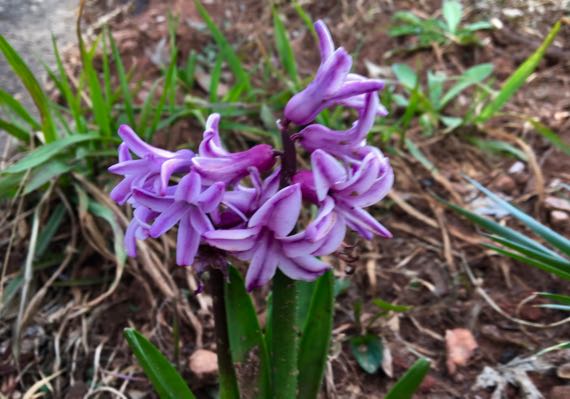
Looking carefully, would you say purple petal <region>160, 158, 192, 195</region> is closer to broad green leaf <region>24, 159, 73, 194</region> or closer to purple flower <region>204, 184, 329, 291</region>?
purple flower <region>204, 184, 329, 291</region>

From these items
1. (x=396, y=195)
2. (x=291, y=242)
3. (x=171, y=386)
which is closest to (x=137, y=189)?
(x=291, y=242)

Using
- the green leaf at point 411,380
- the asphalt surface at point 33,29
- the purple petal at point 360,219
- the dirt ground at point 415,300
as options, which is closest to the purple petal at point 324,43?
the purple petal at point 360,219

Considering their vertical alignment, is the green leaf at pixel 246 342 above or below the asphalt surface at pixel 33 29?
below

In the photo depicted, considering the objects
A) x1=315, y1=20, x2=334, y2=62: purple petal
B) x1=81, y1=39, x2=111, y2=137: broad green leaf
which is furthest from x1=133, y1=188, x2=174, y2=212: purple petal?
x1=81, y1=39, x2=111, y2=137: broad green leaf

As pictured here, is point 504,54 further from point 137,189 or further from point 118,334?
A: point 137,189

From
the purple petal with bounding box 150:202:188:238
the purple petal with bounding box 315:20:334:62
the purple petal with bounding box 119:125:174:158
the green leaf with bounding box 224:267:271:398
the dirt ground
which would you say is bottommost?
the dirt ground

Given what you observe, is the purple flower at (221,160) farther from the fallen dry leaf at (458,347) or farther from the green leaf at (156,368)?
the fallen dry leaf at (458,347)
